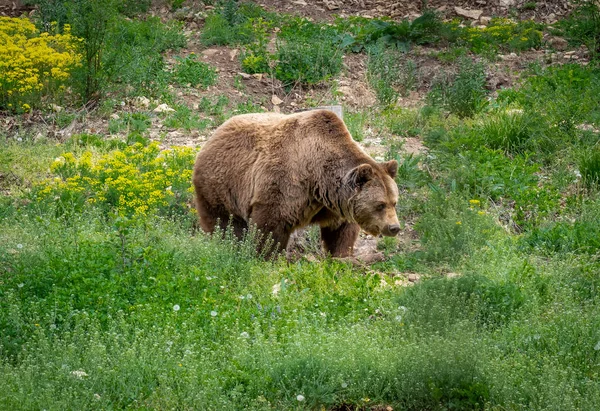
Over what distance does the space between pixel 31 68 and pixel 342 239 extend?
5746 mm

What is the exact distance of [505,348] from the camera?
6293 mm

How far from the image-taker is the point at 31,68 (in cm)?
1215

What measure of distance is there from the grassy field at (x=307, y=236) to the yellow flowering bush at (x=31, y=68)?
4 centimetres

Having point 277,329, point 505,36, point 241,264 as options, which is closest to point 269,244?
point 241,264

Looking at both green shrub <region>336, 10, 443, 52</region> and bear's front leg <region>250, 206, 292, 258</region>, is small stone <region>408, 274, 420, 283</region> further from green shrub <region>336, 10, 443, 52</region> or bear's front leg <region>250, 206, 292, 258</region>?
green shrub <region>336, 10, 443, 52</region>

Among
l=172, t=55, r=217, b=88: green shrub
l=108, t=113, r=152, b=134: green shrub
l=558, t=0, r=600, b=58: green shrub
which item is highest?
l=558, t=0, r=600, b=58: green shrub

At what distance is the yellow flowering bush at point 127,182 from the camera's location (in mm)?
9375

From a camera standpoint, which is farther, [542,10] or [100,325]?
[542,10]

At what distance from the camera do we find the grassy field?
19.0 ft

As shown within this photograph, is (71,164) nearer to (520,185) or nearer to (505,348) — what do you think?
(520,185)

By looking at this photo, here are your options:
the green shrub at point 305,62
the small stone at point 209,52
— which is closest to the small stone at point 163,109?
the green shrub at point 305,62

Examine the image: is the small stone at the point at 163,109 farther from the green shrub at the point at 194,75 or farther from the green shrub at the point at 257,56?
the green shrub at the point at 257,56

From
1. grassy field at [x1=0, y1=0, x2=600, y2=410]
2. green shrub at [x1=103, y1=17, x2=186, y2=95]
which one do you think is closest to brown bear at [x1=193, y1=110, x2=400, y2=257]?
grassy field at [x1=0, y1=0, x2=600, y2=410]

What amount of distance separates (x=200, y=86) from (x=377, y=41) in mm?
3265
